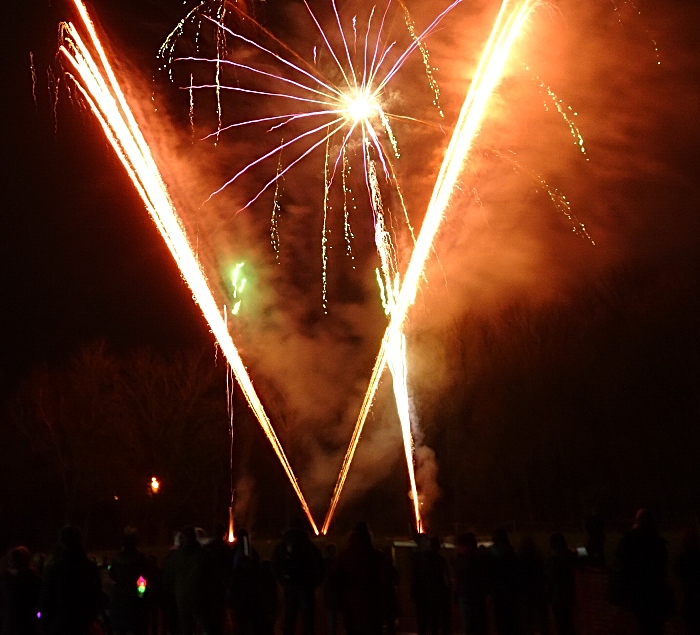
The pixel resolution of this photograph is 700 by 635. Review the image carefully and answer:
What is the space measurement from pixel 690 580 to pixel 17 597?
16.8ft

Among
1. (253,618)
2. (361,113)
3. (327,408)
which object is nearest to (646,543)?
(253,618)

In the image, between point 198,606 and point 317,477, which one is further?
point 317,477

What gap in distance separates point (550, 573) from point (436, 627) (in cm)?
138

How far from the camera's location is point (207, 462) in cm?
3331

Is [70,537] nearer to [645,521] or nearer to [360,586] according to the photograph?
[360,586]

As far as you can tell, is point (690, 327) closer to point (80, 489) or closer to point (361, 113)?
point (361, 113)

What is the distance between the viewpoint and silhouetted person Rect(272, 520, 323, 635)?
7559 mm

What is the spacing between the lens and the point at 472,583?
7.83m

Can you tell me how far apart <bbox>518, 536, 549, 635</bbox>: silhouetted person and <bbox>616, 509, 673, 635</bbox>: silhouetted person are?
90.1 inches

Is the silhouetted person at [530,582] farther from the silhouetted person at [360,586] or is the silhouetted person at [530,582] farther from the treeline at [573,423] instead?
the treeline at [573,423]

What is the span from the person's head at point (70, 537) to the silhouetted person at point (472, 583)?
366 cm

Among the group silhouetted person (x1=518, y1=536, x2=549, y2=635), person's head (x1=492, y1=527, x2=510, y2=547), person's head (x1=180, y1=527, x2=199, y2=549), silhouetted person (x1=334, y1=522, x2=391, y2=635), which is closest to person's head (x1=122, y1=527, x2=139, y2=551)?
person's head (x1=180, y1=527, x2=199, y2=549)

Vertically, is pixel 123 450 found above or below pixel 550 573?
above

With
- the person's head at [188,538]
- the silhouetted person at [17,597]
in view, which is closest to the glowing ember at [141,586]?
the person's head at [188,538]
